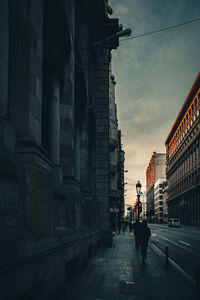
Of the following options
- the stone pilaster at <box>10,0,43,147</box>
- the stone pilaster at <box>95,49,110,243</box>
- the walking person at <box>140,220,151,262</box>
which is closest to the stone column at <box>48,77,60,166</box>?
the stone pilaster at <box>10,0,43,147</box>

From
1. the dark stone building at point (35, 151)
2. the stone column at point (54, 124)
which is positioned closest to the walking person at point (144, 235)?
the dark stone building at point (35, 151)

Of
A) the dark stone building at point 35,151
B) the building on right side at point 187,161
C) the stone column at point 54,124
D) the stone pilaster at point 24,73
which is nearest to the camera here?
the dark stone building at point 35,151

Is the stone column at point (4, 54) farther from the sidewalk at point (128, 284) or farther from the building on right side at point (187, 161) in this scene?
the building on right side at point (187, 161)

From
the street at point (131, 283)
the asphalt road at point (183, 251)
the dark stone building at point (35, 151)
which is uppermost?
the dark stone building at point (35, 151)

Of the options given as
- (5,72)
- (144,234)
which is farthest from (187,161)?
(5,72)

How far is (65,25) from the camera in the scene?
10703 mm

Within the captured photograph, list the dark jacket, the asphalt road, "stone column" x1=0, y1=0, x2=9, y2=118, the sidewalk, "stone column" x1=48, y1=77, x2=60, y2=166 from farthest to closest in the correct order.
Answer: the dark jacket
the asphalt road
"stone column" x1=48, y1=77, x2=60, y2=166
the sidewalk
"stone column" x1=0, y1=0, x2=9, y2=118

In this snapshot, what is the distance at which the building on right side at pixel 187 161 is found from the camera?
83562mm

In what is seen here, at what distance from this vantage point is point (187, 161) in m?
96.8

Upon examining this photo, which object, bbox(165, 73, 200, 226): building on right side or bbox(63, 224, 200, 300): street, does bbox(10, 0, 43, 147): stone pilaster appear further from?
bbox(165, 73, 200, 226): building on right side

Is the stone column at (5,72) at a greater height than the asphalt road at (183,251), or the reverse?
the stone column at (5,72)

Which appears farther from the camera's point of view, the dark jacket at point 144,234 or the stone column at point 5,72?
the dark jacket at point 144,234

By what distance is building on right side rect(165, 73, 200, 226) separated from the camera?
8356 centimetres

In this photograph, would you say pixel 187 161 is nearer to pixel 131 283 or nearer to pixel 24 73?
pixel 131 283
